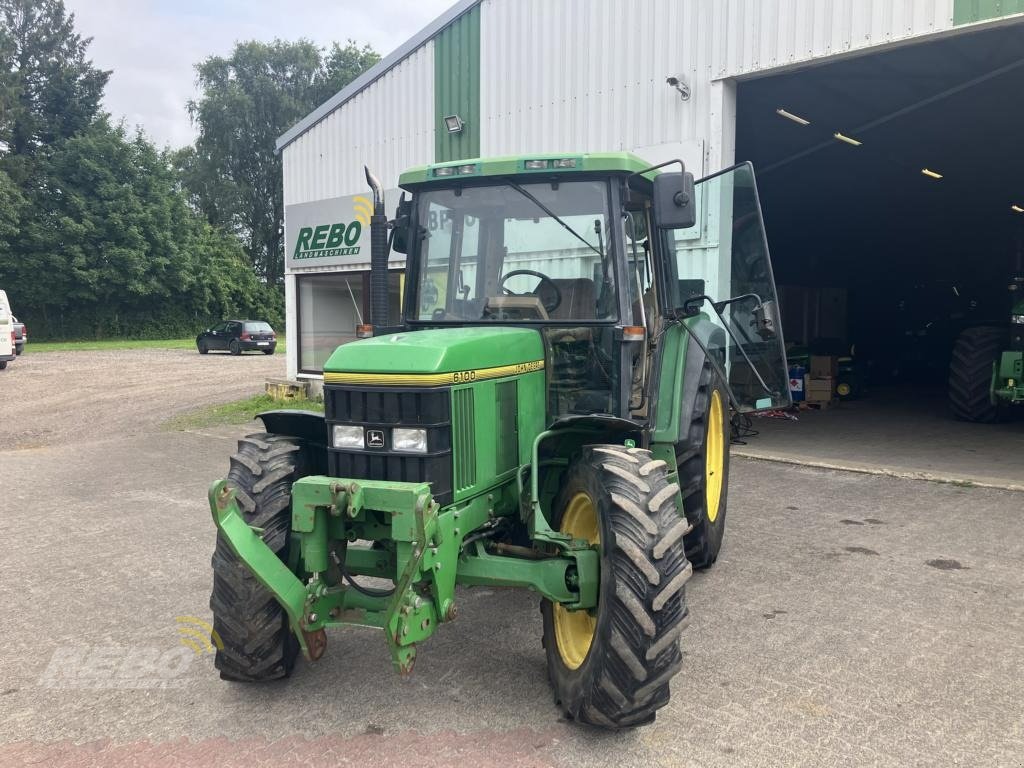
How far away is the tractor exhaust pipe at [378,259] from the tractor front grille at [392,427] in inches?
37.8

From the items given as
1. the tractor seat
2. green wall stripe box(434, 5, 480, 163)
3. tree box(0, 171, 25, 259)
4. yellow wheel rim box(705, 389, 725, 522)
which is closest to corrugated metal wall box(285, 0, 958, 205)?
green wall stripe box(434, 5, 480, 163)

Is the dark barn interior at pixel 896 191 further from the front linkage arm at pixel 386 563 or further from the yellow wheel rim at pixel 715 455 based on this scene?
the front linkage arm at pixel 386 563

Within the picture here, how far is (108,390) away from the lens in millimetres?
17094

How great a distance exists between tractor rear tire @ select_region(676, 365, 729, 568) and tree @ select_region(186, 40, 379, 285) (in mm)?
46937

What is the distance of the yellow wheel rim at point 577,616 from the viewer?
139 inches

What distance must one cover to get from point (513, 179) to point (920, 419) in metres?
10.0

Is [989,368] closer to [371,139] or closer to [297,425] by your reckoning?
[371,139]

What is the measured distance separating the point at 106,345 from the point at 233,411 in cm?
2329

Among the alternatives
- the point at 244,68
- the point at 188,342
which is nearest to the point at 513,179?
the point at 188,342

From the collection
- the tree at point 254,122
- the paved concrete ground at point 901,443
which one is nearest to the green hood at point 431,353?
the paved concrete ground at point 901,443

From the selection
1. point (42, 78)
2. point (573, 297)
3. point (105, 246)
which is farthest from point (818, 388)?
point (42, 78)

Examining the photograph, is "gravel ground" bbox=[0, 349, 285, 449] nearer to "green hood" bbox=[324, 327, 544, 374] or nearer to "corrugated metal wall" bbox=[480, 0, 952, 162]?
"corrugated metal wall" bbox=[480, 0, 952, 162]

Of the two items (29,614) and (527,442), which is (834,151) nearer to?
(527,442)

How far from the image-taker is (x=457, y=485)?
11.5 feet
